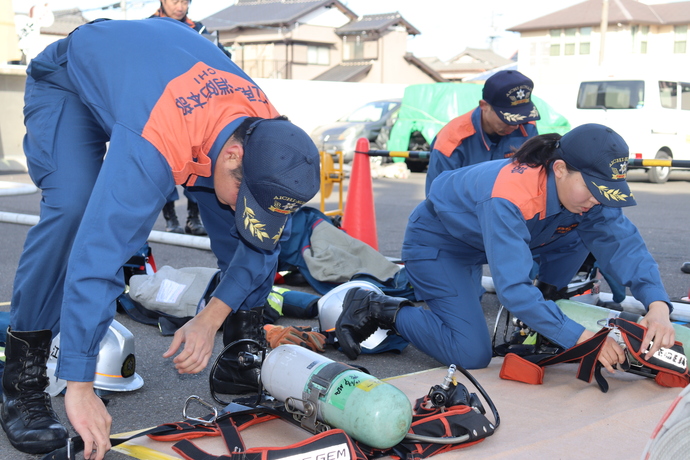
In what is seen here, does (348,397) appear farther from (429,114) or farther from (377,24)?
(377,24)

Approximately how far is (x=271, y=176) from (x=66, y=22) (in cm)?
5702

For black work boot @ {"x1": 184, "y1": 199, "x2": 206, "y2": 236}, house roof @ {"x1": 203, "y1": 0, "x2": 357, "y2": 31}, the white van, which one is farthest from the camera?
house roof @ {"x1": 203, "y1": 0, "x2": 357, "y2": 31}

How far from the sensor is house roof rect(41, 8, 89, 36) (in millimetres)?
47959

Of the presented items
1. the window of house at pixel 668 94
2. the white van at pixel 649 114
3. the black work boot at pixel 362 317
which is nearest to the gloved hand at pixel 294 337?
the black work boot at pixel 362 317

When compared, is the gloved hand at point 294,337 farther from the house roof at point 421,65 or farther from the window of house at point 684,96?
the house roof at point 421,65

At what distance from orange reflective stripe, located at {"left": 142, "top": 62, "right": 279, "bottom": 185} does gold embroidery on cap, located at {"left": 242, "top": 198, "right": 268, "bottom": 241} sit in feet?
0.66

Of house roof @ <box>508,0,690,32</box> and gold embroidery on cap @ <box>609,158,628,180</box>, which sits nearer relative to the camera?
gold embroidery on cap @ <box>609,158,628,180</box>

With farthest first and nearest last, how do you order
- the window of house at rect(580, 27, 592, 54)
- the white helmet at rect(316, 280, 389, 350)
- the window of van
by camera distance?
the window of house at rect(580, 27, 592, 54) < the window of van < the white helmet at rect(316, 280, 389, 350)

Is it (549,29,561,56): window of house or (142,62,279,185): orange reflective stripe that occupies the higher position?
(549,29,561,56): window of house

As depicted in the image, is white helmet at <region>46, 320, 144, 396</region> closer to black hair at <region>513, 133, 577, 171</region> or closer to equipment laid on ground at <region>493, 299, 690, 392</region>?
equipment laid on ground at <region>493, 299, 690, 392</region>

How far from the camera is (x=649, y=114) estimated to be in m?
13.5

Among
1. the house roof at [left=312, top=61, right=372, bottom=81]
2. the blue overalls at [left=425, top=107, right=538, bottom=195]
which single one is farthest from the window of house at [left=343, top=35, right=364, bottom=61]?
the blue overalls at [left=425, top=107, right=538, bottom=195]

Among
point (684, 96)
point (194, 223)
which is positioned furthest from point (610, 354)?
point (684, 96)

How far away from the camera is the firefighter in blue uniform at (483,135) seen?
4988 millimetres
